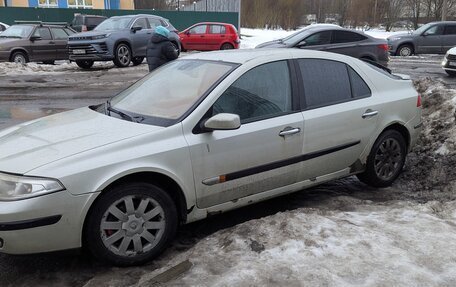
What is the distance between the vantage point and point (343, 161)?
4578mm

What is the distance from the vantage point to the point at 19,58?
53.2ft

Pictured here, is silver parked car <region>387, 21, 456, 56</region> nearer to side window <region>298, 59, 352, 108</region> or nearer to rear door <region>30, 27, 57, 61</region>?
rear door <region>30, 27, 57, 61</region>

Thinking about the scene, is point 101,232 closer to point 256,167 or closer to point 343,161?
point 256,167

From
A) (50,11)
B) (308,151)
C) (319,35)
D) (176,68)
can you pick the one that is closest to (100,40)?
(319,35)

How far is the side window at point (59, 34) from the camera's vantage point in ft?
56.1

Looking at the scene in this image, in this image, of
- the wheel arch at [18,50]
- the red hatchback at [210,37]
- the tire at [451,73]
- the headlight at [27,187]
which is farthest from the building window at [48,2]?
the headlight at [27,187]

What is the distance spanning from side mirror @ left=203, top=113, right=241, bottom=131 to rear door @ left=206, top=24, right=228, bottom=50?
18.9 m

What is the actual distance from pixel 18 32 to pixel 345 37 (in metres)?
11.5

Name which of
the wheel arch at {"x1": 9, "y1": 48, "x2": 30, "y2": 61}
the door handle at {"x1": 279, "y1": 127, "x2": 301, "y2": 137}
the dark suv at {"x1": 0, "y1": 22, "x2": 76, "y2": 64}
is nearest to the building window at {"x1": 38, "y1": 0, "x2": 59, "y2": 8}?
the dark suv at {"x1": 0, "y1": 22, "x2": 76, "y2": 64}

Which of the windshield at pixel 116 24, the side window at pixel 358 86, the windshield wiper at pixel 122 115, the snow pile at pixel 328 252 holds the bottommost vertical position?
the snow pile at pixel 328 252

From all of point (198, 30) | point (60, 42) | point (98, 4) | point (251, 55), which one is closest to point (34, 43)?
point (60, 42)

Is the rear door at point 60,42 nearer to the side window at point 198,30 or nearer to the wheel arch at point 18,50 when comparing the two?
the wheel arch at point 18,50

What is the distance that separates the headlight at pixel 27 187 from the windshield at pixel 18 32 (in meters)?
15.0

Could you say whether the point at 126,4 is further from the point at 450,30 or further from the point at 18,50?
the point at 450,30
